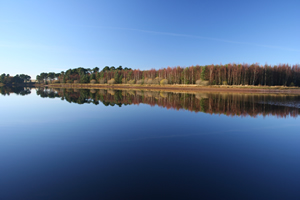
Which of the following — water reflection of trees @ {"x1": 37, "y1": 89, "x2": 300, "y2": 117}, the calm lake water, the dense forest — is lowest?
the calm lake water

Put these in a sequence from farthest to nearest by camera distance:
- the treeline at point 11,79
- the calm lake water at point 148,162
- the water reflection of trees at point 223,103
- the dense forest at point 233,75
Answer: the treeline at point 11,79 → the dense forest at point 233,75 → the water reflection of trees at point 223,103 → the calm lake water at point 148,162

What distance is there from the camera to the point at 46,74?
399 ft

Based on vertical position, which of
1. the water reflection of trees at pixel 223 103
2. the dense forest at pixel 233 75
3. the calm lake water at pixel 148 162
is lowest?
the calm lake water at pixel 148 162

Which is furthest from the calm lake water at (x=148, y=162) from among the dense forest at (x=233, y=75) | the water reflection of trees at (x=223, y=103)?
the dense forest at (x=233, y=75)

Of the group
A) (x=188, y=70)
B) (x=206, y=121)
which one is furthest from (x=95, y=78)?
(x=206, y=121)

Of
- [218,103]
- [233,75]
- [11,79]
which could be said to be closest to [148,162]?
[218,103]

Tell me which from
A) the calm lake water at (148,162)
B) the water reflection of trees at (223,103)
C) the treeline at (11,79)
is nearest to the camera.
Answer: the calm lake water at (148,162)

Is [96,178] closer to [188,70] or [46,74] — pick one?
[188,70]

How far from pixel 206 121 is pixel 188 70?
51573mm

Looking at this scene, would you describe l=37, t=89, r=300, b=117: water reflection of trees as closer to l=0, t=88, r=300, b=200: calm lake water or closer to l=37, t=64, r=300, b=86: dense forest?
l=0, t=88, r=300, b=200: calm lake water

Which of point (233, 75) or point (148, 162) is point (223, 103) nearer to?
point (148, 162)

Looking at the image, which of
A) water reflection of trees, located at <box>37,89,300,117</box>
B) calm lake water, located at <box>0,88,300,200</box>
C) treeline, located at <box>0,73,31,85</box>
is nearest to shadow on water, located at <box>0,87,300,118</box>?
water reflection of trees, located at <box>37,89,300,117</box>

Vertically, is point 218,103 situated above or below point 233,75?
below

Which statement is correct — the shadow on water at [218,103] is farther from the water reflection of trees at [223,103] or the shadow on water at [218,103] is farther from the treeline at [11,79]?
the treeline at [11,79]
